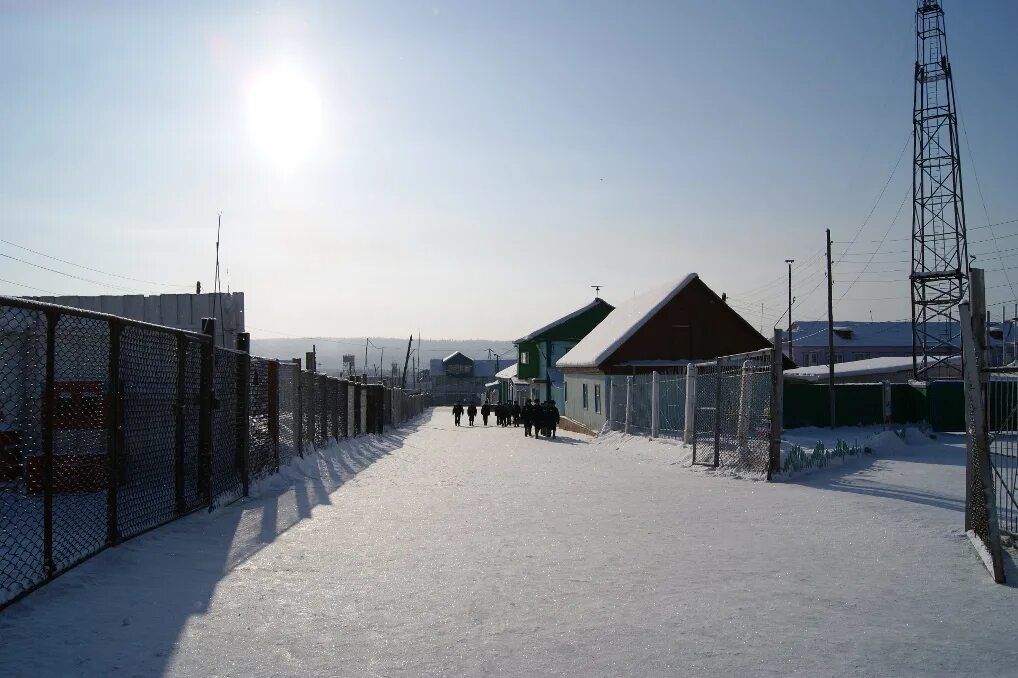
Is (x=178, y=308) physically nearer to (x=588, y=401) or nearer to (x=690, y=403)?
(x=690, y=403)

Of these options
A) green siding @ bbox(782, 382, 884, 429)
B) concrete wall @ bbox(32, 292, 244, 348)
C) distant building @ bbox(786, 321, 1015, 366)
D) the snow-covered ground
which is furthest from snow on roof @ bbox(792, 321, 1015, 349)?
the snow-covered ground

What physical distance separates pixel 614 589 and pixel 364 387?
23535 millimetres

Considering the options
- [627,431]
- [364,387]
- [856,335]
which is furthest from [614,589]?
[856,335]

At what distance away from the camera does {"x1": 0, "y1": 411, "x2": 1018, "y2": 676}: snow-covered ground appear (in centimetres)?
445

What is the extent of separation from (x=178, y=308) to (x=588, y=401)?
1733 cm

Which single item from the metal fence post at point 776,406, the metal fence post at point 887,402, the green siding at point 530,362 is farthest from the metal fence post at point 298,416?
the green siding at point 530,362

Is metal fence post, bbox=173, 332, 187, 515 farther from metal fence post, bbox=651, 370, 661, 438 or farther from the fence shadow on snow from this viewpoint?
metal fence post, bbox=651, 370, 661, 438

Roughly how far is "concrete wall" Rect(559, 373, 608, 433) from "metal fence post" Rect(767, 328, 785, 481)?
16357mm

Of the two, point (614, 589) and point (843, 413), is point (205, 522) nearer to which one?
point (614, 589)

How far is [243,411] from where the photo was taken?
10891mm

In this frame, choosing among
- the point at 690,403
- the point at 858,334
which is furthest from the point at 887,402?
the point at 858,334

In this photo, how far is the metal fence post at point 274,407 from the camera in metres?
12.9

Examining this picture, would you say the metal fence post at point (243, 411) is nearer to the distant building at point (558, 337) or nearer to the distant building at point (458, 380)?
the distant building at point (558, 337)

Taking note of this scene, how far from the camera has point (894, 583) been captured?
6.16 metres
